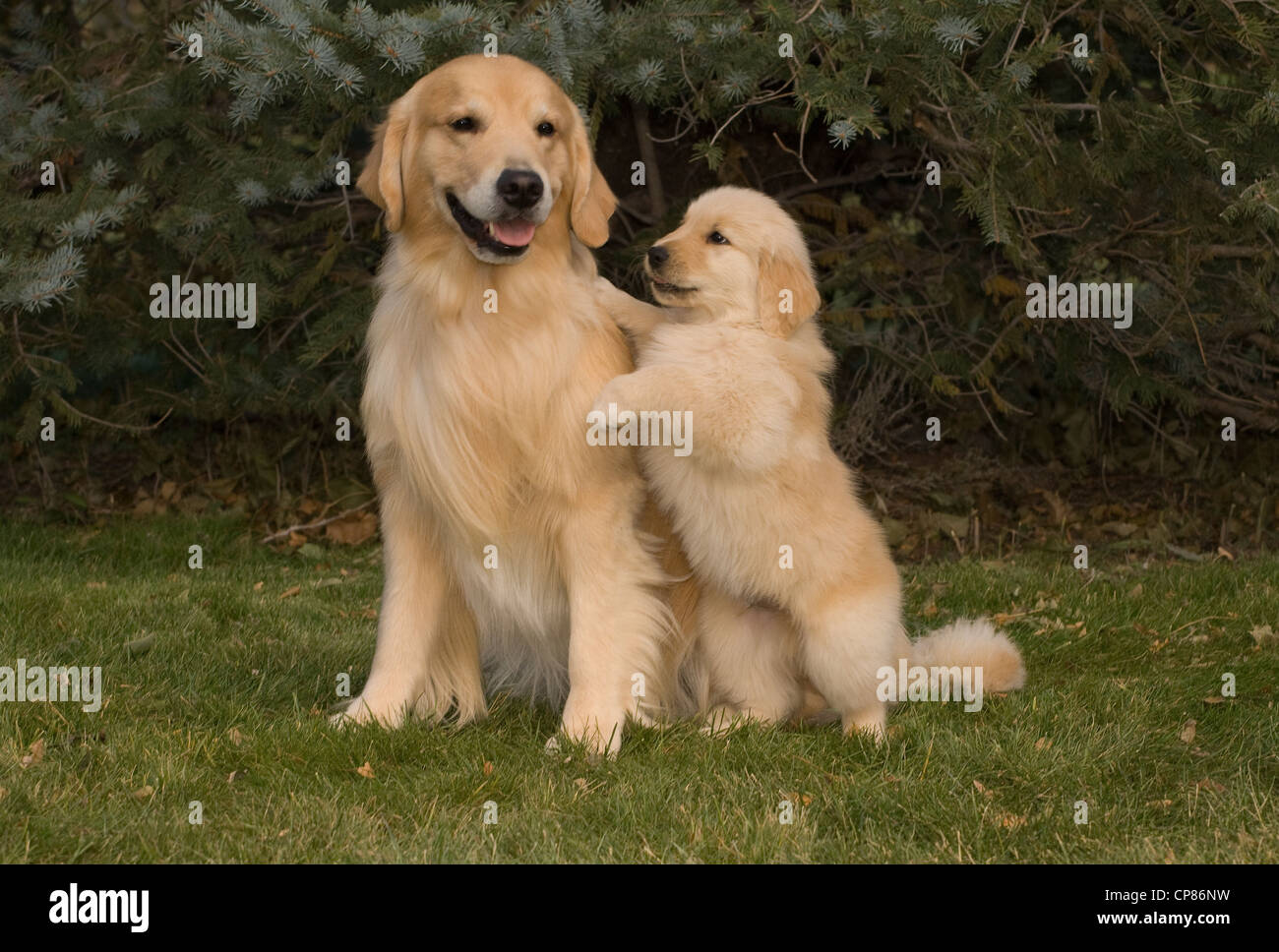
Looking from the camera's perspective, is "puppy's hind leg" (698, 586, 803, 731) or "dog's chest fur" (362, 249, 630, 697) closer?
"dog's chest fur" (362, 249, 630, 697)

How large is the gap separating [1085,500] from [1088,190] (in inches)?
94.8

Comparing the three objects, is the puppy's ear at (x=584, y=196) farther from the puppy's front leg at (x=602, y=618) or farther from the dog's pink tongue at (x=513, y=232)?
the puppy's front leg at (x=602, y=618)

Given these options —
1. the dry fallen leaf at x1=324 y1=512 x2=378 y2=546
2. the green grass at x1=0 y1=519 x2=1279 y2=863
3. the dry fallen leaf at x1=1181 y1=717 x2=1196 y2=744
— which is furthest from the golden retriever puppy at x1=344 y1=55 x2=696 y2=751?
the dry fallen leaf at x1=324 y1=512 x2=378 y2=546

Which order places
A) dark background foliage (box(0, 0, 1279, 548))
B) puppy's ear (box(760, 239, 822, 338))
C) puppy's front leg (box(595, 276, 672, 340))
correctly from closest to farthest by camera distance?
puppy's ear (box(760, 239, 822, 338))
puppy's front leg (box(595, 276, 672, 340))
dark background foliage (box(0, 0, 1279, 548))

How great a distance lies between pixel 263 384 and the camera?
6375mm

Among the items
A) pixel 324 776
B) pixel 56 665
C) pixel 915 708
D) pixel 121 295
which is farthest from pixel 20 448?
pixel 915 708

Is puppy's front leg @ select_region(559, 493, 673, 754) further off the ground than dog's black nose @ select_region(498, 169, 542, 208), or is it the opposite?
dog's black nose @ select_region(498, 169, 542, 208)

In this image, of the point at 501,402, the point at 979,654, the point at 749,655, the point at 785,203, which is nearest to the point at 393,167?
the point at 501,402

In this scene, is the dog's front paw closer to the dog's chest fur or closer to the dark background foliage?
the dog's chest fur

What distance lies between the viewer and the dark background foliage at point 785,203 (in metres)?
4.50

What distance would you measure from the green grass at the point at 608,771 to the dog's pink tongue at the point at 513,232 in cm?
127

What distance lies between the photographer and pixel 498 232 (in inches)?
132

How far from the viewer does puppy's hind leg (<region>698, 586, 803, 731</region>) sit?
3.74 m

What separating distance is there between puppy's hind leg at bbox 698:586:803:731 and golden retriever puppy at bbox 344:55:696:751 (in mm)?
160
